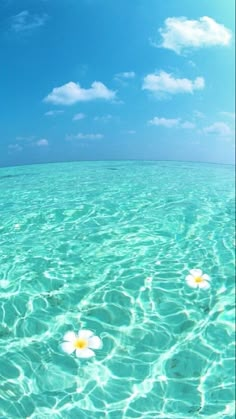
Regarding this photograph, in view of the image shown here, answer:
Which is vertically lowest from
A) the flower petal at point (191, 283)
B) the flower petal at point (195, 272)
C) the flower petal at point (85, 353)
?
the flower petal at point (85, 353)

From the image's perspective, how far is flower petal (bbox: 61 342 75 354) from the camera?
3.68 meters

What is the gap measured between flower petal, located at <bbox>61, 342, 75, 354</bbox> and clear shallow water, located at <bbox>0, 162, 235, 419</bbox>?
7 cm

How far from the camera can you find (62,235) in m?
7.09

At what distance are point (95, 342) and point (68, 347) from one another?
33 centimetres

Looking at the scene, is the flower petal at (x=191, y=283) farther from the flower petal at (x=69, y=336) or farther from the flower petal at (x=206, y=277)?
the flower petal at (x=69, y=336)

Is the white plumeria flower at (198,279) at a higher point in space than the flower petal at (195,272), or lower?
lower

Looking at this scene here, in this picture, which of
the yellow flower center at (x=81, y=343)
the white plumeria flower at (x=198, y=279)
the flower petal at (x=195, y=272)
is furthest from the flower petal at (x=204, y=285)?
the yellow flower center at (x=81, y=343)

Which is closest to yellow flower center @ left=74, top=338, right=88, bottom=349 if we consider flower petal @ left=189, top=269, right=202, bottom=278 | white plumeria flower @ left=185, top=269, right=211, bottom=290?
white plumeria flower @ left=185, top=269, right=211, bottom=290

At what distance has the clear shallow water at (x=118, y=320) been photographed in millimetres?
3137

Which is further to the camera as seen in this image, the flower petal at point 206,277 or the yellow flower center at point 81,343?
the flower petal at point 206,277

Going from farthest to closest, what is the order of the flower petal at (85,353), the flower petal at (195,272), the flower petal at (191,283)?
the flower petal at (195,272) < the flower petal at (191,283) < the flower petal at (85,353)

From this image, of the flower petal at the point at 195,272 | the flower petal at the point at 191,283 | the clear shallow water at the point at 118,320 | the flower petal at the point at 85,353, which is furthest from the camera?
the flower petal at the point at 195,272

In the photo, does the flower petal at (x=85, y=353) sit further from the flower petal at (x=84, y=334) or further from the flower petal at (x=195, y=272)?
the flower petal at (x=195, y=272)

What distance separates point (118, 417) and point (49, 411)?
69cm
